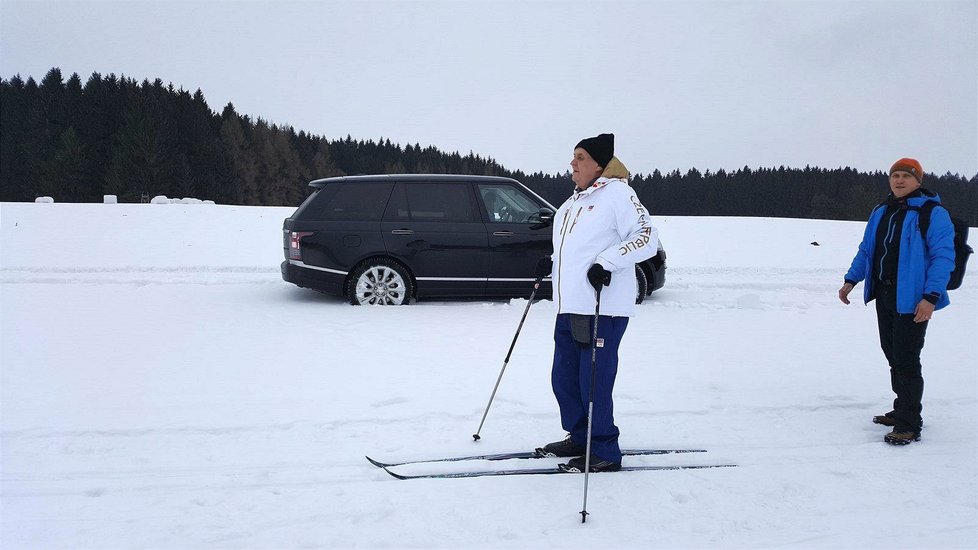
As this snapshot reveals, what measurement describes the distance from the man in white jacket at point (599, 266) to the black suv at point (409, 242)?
481cm

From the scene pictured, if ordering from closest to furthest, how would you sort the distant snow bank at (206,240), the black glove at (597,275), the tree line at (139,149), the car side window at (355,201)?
the black glove at (597,275) < the car side window at (355,201) < the distant snow bank at (206,240) < the tree line at (139,149)

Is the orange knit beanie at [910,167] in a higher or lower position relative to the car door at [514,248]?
higher

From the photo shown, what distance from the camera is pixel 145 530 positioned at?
10.1ft

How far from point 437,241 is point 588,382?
5.21 m

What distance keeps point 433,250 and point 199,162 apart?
201 ft

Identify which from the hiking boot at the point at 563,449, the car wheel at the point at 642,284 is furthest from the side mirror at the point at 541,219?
the hiking boot at the point at 563,449

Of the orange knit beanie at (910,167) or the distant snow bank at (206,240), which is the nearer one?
the orange knit beanie at (910,167)

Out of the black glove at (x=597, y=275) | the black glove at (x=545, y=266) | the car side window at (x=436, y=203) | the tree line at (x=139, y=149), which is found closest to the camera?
the black glove at (x=597, y=275)

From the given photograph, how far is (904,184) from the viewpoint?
4254 mm

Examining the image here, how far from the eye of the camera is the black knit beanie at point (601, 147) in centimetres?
374

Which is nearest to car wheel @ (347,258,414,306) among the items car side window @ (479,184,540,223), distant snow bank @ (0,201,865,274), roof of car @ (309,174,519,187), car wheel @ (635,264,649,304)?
roof of car @ (309,174,519,187)

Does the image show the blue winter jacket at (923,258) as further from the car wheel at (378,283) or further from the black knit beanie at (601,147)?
the car wheel at (378,283)

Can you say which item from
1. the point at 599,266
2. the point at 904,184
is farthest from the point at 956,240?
the point at 599,266

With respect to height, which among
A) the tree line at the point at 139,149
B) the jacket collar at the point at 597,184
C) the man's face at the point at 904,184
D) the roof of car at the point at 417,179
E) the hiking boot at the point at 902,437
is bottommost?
the hiking boot at the point at 902,437
